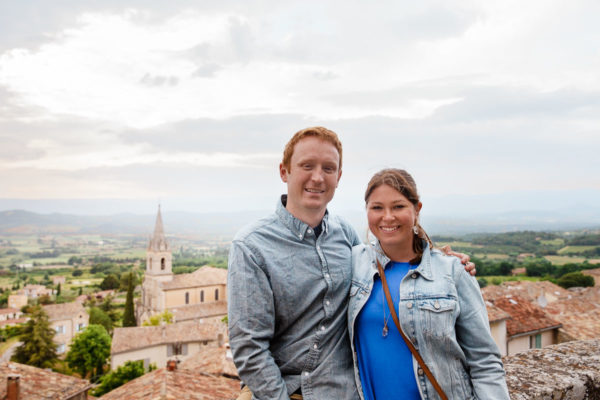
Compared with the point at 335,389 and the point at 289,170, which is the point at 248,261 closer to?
the point at 289,170

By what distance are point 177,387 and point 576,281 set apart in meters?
59.1

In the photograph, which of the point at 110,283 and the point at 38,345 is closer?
the point at 38,345

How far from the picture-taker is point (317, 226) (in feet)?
8.52

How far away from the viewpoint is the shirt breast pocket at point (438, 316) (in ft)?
7.13

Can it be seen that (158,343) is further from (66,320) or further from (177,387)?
(66,320)

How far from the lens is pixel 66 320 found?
68000 mm

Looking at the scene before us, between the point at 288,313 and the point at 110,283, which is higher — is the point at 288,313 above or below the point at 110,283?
above

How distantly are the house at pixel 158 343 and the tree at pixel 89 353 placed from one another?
331cm

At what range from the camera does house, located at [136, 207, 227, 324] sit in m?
66.6

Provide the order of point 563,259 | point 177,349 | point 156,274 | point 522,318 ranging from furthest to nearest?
point 156,274 < point 563,259 < point 177,349 < point 522,318

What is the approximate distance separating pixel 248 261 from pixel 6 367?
2325 centimetres

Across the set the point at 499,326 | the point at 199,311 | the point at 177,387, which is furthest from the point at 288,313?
the point at 199,311

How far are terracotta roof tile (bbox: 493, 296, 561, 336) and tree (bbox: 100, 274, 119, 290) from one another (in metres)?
115

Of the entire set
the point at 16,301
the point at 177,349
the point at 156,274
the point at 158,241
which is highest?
the point at 158,241
